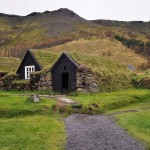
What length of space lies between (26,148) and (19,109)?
8.99 m

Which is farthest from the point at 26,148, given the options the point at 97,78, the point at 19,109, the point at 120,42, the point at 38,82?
the point at 120,42

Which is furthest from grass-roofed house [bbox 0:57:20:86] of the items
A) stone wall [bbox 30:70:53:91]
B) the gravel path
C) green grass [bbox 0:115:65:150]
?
the gravel path

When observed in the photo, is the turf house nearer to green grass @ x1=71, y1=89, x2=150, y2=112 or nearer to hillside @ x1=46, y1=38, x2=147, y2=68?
green grass @ x1=71, y1=89, x2=150, y2=112

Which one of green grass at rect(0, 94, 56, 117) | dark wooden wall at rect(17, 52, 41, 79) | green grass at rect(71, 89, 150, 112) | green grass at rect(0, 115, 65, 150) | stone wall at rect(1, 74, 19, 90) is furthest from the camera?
stone wall at rect(1, 74, 19, 90)

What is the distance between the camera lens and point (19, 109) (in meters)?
26.2

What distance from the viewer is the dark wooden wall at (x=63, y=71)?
38344 millimetres

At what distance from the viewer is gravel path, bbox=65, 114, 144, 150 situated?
57.8ft

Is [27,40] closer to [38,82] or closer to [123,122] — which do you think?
[38,82]

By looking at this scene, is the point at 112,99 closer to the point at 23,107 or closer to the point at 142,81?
the point at 23,107

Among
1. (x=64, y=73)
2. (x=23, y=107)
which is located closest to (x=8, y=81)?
(x=64, y=73)

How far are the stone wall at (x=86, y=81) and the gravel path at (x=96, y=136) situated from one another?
1168 centimetres

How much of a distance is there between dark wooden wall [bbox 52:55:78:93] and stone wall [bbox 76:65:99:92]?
3.52ft

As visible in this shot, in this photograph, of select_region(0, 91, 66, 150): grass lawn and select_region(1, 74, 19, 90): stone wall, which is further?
select_region(1, 74, 19, 90): stone wall

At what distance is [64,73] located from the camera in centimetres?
4141
